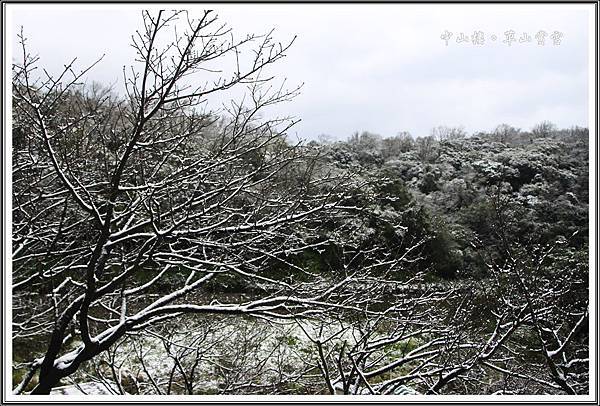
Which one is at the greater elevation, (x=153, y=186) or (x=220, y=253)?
(x=153, y=186)

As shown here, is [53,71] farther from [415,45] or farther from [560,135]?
[560,135]

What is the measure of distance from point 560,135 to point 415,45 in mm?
3751

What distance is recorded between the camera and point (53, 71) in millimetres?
1609

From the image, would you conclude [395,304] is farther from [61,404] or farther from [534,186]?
[534,186]

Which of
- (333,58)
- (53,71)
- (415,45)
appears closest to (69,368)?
(53,71)

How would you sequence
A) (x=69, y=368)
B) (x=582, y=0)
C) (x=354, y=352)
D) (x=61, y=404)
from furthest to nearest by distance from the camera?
(x=354, y=352)
(x=69, y=368)
(x=582, y=0)
(x=61, y=404)

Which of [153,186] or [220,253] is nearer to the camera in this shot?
[153,186]

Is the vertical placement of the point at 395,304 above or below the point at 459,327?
above

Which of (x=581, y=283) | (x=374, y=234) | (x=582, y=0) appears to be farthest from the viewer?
(x=374, y=234)

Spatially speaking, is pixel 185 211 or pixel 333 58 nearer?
pixel 185 211

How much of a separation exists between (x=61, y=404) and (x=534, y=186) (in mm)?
4317

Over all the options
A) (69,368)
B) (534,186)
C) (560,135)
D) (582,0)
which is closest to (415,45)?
(582,0)

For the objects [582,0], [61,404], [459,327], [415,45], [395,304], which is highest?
[415,45]

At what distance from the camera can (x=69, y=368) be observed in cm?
136
